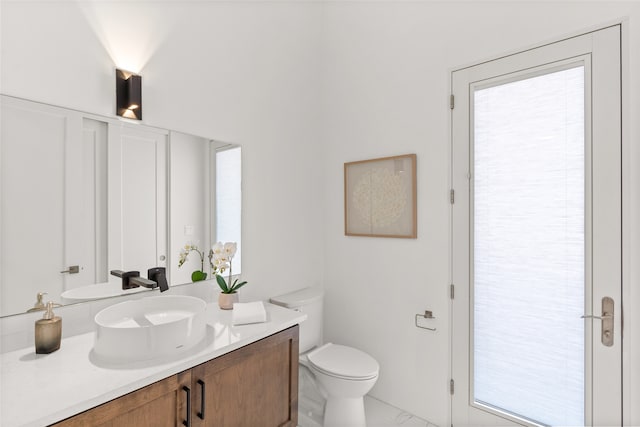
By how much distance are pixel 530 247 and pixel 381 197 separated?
920 mm

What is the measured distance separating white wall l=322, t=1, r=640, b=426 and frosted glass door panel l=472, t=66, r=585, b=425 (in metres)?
0.20

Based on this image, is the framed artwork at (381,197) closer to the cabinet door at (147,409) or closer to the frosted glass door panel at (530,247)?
the frosted glass door panel at (530,247)

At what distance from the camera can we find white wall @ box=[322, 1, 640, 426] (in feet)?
5.94

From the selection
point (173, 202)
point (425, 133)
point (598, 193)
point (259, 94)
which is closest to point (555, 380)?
point (598, 193)

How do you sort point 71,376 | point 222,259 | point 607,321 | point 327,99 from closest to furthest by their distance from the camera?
point 71,376
point 607,321
point 222,259
point 327,99

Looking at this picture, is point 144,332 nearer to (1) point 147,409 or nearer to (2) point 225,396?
(1) point 147,409

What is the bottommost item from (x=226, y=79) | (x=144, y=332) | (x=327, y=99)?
(x=144, y=332)

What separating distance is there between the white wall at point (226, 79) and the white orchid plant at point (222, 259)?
0.21 m

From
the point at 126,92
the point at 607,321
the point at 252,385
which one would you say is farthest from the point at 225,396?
the point at 607,321

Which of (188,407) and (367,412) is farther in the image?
(367,412)

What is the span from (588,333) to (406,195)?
115cm

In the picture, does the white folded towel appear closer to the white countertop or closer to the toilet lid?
the white countertop

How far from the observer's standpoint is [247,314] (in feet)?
4.96

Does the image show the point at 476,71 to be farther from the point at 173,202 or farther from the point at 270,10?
the point at 173,202
